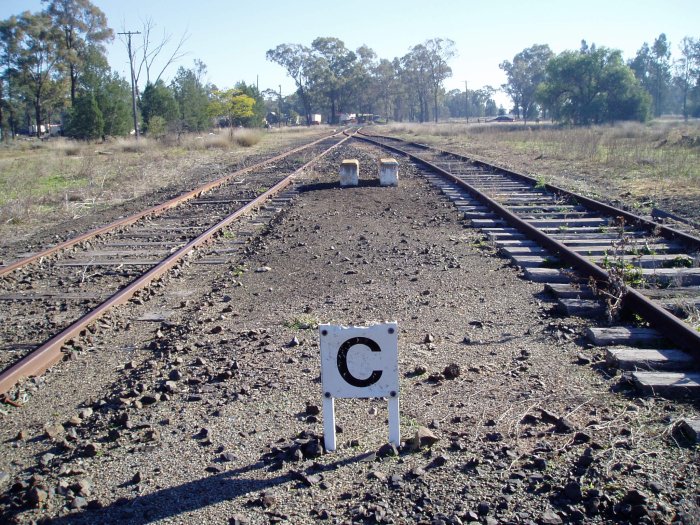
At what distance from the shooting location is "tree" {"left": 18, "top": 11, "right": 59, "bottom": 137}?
253 ft

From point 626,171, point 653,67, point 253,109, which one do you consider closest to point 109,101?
point 253,109

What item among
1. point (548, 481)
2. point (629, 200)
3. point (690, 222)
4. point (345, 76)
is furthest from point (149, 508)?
point (345, 76)

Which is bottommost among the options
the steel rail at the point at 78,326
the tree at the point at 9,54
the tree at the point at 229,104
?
the steel rail at the point at 78,326

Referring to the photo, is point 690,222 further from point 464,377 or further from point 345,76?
point 345,76

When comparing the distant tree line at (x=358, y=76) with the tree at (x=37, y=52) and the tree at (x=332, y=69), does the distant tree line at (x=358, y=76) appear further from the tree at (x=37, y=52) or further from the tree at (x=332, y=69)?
the tree at (x=37, y=52)

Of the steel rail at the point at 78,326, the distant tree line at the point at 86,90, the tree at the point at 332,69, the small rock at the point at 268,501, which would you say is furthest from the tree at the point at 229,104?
the tree at the point at 332,69

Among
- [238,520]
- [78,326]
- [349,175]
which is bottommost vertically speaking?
[238,520]

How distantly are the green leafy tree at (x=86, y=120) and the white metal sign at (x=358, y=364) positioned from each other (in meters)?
50.2

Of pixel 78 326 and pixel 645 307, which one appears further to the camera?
pixel 78 326

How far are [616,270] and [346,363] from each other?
12.4 ft

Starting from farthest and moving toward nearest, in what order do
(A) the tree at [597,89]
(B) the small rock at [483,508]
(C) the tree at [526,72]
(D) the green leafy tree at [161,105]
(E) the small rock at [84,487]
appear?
(C) the tree at [526,72] → (A) the tree at [597,89] → (D) the green leafy tree at [161,105] → (E) the small rock at [84,487] → (B) the small rock at [483,508]

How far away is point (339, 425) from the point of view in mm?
3926

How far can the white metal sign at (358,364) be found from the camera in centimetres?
351

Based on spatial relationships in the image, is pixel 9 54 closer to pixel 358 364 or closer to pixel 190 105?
pixel 190 105
